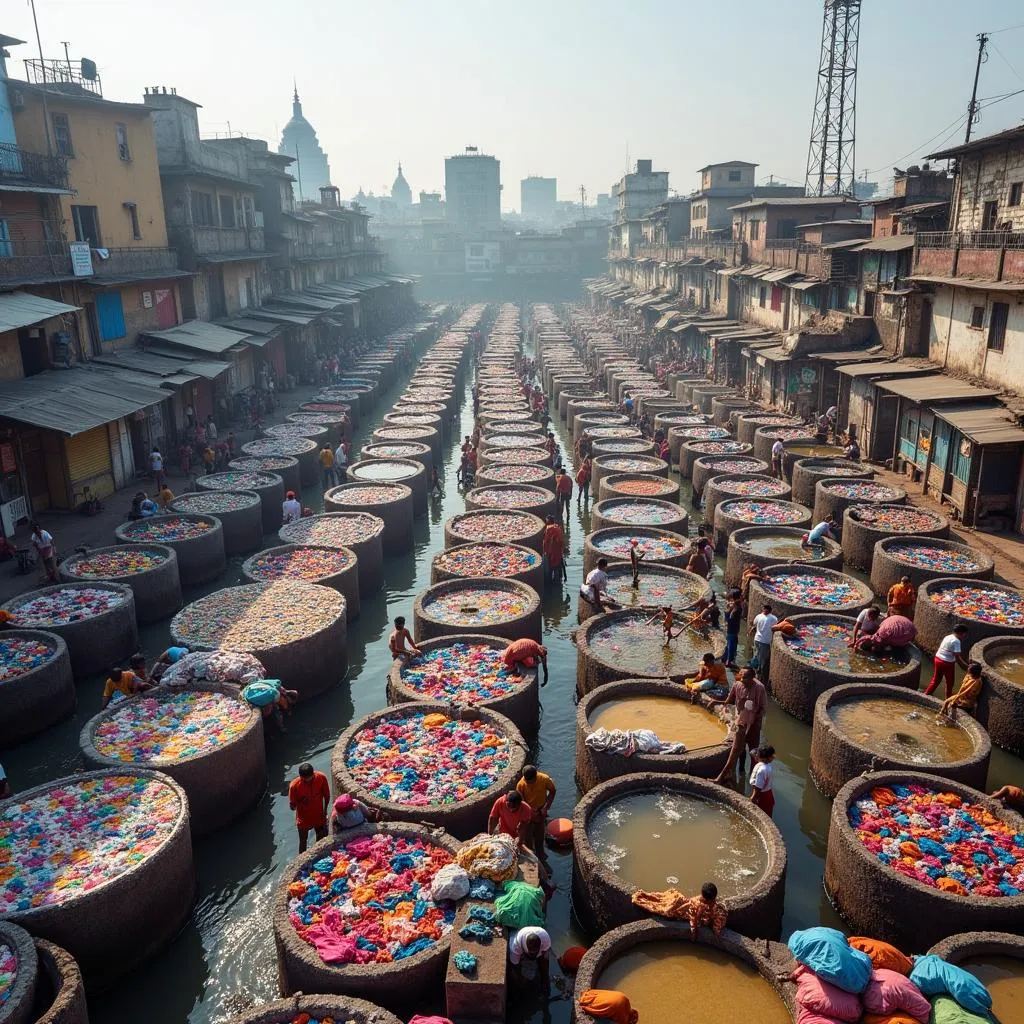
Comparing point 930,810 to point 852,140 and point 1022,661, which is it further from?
point 852,140

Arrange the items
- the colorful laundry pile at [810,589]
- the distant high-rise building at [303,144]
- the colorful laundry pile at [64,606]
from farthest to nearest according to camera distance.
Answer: the distant high-rise building at [303,144], the colorful laundry pile at [810,589], the colorful laundry pile at [64,606]

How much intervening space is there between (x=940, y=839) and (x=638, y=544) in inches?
457

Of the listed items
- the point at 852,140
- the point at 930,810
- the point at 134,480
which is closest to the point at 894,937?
the point at 930,810

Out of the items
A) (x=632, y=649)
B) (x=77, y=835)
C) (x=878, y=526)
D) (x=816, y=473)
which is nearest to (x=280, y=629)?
(x=77, y=835)

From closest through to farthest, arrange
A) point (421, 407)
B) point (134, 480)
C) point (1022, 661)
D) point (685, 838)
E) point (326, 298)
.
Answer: point (685, 838), point (1022, 661), point (134, 480), point (421, 407), point (326, 298)

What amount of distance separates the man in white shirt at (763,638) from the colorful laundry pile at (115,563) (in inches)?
524

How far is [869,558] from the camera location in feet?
69.8

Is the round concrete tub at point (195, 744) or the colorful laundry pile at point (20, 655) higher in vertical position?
the colorful laundry pile at point (20, 655)

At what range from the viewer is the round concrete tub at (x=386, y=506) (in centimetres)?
2409

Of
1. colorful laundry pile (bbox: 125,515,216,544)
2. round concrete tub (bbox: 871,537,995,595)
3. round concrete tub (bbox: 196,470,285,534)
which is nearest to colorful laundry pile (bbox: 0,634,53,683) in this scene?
colorful laundry pile (bbox: 125,515,216,544)

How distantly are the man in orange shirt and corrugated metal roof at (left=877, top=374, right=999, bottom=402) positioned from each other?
67.1 feet

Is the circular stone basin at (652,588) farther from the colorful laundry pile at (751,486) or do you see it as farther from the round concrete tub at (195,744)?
the round concrete tub at (195,744)

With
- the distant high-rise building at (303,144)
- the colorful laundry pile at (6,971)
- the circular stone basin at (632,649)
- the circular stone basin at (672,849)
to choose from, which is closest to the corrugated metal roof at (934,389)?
the circular stone basin at (632,649)

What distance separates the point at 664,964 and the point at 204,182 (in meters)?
40.6
